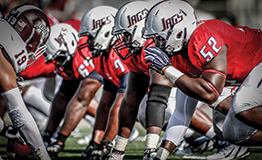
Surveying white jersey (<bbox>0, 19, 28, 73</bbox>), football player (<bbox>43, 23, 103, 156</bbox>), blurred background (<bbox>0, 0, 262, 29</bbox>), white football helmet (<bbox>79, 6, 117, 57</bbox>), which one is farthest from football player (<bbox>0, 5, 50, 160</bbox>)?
blurred background (<bbox>0, 0, 262, 29</bbox>)

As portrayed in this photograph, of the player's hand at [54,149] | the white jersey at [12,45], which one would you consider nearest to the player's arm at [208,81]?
the white jersey at [12,45]

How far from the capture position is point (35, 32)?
3.06 metres

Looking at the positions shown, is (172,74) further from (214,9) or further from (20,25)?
(214,9)

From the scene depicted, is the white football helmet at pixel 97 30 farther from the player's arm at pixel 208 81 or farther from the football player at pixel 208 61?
the player's arm at pixel 208 81

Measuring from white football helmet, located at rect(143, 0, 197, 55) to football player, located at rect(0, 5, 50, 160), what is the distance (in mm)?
838

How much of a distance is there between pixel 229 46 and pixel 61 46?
212 centimetres

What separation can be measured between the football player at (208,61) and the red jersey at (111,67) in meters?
0.88

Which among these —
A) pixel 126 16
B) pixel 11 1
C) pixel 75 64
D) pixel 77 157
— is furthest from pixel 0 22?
pixel 11 1

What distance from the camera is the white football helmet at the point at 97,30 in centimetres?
411

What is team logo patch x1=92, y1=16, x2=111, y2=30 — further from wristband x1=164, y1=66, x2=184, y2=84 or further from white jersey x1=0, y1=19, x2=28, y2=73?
wristband x1=164, y1=66, x2=184, y2=84

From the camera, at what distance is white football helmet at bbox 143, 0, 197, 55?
3.01 metres

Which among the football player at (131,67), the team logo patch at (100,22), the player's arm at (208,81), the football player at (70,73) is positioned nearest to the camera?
the player's arm at (208,81)

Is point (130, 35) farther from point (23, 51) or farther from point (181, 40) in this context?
point (23, 51)

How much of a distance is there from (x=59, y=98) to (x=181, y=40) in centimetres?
224
